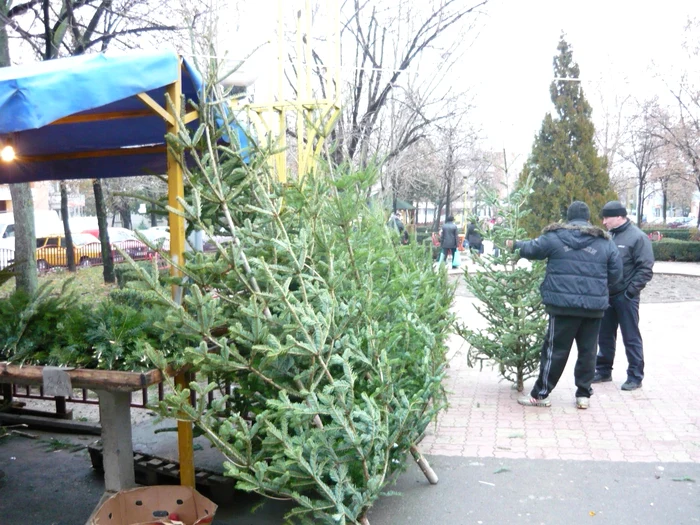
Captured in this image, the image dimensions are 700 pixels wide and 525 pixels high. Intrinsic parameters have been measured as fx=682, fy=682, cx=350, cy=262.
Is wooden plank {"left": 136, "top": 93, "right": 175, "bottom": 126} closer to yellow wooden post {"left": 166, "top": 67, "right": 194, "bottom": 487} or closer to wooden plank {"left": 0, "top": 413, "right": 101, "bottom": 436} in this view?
yellow wooden post {"left": 166, "top": 67, "right": 194, "bottom": 487}

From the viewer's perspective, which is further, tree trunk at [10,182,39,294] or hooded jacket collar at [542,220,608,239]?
tree trunk at [10,182,39,294]

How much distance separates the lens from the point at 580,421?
19.2 feet

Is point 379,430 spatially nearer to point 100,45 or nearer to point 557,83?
point 100,45

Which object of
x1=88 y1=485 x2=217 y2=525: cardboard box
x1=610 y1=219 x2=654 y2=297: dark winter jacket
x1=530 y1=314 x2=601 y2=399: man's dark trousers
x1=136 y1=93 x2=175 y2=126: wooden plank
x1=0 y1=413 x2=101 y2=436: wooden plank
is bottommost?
x1=0 y1=413 x2=101 y2=436: wooden plank

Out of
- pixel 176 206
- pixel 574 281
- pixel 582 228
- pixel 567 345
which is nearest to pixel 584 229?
pixel 582 228

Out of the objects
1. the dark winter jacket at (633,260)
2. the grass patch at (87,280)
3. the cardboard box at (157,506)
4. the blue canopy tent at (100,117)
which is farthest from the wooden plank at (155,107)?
the grass patch at (87,280)

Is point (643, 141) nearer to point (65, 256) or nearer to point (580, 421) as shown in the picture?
point (65, 256)

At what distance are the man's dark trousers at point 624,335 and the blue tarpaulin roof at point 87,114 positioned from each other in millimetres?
4513

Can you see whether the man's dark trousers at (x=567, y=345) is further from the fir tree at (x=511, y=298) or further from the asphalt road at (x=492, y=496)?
the asphalt road at (x=492, y=496)

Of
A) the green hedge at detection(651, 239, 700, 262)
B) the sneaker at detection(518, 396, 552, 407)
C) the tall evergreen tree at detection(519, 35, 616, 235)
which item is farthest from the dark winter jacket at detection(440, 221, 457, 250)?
the sneaker at detection(518, 396, 552, 407)

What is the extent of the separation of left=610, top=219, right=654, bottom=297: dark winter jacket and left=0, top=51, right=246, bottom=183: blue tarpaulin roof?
4.39 metres

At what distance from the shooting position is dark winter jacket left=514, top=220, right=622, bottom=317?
5.64 metres

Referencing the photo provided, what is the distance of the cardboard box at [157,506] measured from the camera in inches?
147

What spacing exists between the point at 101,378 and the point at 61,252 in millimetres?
23224
